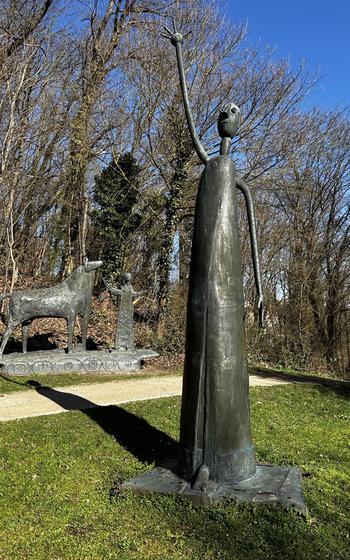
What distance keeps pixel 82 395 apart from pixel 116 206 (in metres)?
9.93

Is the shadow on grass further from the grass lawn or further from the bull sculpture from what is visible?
the bull sculpture

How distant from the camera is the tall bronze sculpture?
414 cm

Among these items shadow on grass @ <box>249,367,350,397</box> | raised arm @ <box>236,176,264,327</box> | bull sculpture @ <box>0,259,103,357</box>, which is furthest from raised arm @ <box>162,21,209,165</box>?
bull sculpture @ <box>0,259,103,357</box>

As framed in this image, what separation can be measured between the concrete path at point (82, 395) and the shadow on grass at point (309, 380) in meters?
1.14

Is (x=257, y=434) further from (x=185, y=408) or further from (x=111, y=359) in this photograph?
(x=111, y=359)

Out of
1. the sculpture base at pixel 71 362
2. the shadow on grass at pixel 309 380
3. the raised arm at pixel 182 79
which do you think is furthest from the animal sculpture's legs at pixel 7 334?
the raised arm at pixel 182 79

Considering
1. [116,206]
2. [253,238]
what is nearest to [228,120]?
[253,238]

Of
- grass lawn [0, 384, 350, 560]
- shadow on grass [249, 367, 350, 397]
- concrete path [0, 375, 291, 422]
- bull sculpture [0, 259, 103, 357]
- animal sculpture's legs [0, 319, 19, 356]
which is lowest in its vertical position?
grass lawn [0, 384, 350, 560]

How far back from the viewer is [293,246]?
68.6ft

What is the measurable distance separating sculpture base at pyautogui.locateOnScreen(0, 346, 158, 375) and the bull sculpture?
317 mm

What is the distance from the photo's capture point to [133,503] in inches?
166

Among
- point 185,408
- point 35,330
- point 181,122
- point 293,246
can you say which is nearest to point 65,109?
point 181,122

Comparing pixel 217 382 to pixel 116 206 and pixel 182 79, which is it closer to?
pixel 182 79

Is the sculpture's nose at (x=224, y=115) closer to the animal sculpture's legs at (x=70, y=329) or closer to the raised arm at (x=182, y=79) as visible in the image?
the raised arm at (x=182, y=79)
